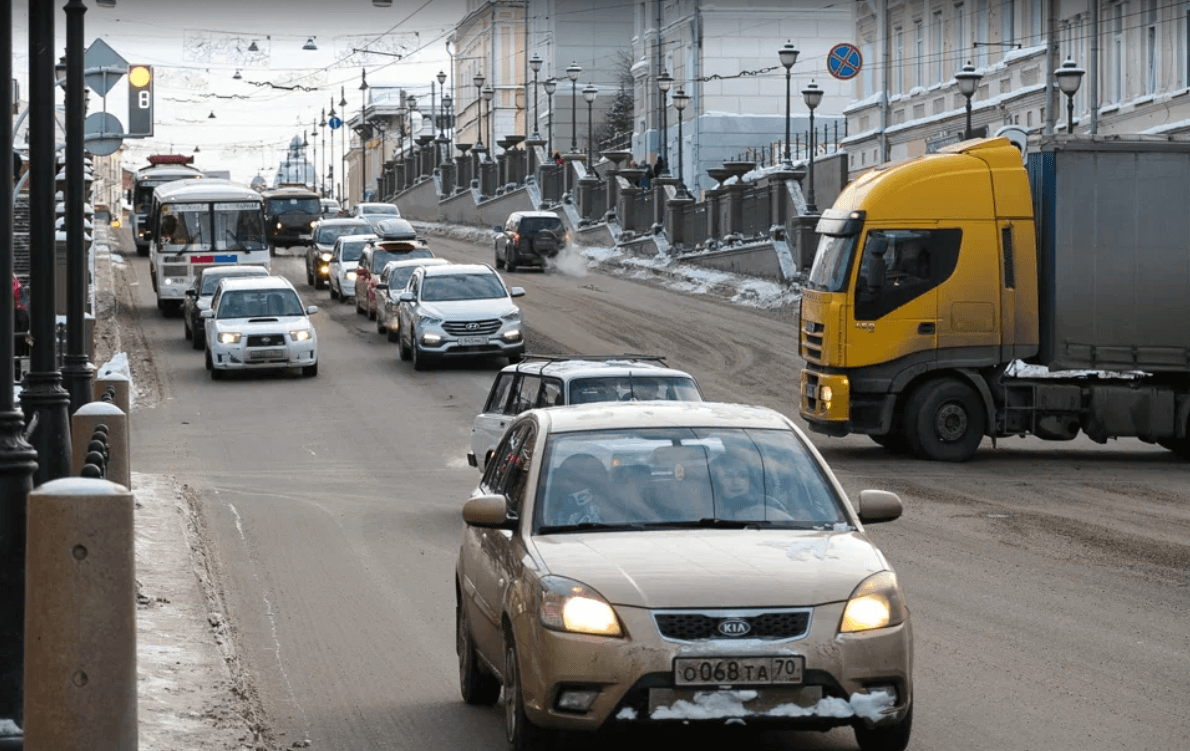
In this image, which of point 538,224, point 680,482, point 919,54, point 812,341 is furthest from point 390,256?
point 680,482

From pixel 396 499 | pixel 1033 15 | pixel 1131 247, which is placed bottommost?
pixel 396 499

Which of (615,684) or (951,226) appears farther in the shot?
(951,226)

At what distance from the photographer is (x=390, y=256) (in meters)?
44.1

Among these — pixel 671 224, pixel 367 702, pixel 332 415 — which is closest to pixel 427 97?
pixel 671 224

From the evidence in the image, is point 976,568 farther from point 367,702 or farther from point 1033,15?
point 1033,15

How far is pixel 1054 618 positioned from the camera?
12.1 metres

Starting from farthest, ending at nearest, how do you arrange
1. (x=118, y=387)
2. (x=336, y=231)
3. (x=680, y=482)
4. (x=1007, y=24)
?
(x=336, y=231) → (x=1007, y=24) → (x=118, y=387) → (x=680, y=482)

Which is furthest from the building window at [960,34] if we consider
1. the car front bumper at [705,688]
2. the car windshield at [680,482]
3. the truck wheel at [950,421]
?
→ the car front bumper at [705,688]

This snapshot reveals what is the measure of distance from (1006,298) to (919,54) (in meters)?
33.6

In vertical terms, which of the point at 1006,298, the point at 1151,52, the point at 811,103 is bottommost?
the point at 1006,298

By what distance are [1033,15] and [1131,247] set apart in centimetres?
2644

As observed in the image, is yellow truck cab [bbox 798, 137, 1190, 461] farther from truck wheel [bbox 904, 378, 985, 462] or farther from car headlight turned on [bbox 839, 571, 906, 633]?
car headlight turned on [bbox 839, 571, 906, 633]

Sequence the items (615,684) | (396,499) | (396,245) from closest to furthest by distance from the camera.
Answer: (615,684)
(396,499)
(396,245)

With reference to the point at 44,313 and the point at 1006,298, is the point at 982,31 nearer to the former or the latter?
the point at 1006,298
